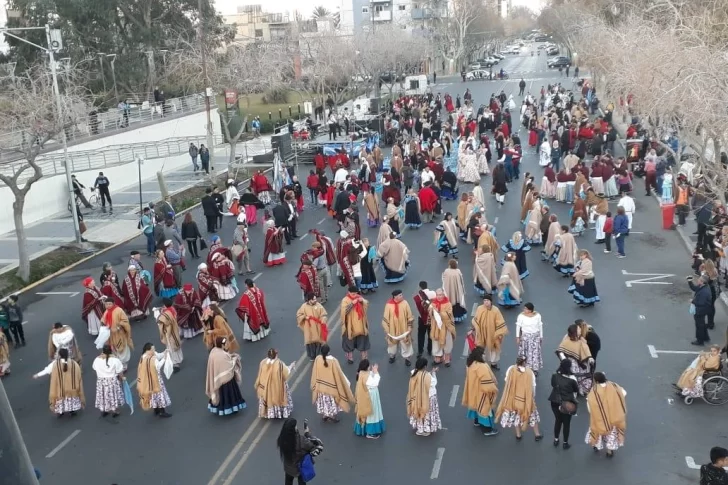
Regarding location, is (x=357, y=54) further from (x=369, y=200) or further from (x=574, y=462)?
(x=574, y=462)

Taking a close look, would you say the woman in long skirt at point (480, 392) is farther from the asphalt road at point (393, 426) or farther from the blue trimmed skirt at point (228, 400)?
the blue trimmed skirt at point (228, 400)

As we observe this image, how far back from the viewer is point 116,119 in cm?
3394

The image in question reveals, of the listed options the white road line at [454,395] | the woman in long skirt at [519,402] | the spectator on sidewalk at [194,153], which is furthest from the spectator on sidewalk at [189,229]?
the spectator on sidewalk at [194,153]

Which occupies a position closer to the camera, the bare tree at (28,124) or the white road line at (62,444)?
the white road line at (62,444)

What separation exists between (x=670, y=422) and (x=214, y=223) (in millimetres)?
14929

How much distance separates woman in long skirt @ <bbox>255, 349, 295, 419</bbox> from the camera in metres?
10.5

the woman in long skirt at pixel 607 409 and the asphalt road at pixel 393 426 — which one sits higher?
the woman in long skirt at pixel 607 409

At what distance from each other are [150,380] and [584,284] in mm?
8193

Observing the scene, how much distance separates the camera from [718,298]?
14.9 meters

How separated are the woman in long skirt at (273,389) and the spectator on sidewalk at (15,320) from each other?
6071mm

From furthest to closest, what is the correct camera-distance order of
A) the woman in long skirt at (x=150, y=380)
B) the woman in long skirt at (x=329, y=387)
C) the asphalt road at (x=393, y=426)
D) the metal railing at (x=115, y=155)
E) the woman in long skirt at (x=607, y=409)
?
the metal railing at (x=115, y=155) → the woman in long skirt at (x=150, y=380) → the woman in long skirt at (x=329, y=387) → the asphalt road at (x=393, y=426) → the woman in long skirt at (x=607, y=409)

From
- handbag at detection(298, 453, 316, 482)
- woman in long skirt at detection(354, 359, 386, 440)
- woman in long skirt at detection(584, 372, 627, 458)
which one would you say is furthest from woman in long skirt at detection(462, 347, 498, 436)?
handbag at detection(298, 453, 316, 482)

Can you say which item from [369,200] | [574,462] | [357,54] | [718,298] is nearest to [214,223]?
[369,200]

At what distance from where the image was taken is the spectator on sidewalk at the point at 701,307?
12.4 m
